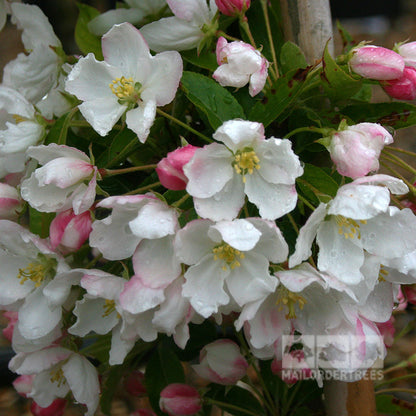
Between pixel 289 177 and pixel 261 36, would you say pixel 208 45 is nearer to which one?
pixel 261 36

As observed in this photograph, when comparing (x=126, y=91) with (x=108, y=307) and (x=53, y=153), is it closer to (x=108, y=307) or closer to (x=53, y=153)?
(x=53, y=153)

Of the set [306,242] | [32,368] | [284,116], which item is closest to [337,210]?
[306,242]

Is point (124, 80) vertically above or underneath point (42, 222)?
above

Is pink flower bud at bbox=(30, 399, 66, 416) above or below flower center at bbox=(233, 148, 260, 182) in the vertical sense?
below

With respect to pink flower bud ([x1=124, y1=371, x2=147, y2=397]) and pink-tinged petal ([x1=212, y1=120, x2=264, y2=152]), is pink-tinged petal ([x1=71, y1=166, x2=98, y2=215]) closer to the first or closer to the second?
pink-tinged petal ([x1=212, y1=120, x2=264, y2=152])

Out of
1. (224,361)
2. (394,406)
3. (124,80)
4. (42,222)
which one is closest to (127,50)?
(124,80)

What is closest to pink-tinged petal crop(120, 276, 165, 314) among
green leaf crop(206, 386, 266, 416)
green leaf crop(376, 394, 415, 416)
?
green leaf crop(206, 386, 266, 416)
